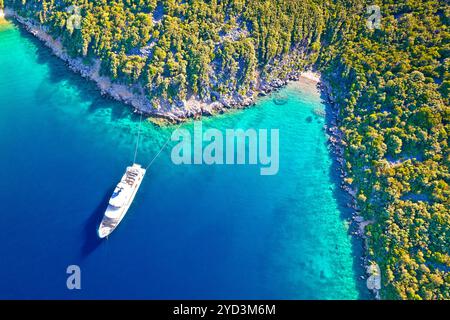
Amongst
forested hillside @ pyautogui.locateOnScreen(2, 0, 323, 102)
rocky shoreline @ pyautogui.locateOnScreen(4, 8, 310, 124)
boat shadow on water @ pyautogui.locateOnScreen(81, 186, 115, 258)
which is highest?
forested hillside @ pyautogui.locateOnScreen(2, 0, 323, 102)

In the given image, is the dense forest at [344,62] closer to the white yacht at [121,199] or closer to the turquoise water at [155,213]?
the turquoise water at [155,213]

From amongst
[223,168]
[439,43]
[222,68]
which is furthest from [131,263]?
[439,43]

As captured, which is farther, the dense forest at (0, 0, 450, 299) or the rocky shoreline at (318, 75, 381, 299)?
the dense forest at (0, 0, 450, 299)

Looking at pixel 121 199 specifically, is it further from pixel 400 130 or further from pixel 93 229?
pixel 400 130

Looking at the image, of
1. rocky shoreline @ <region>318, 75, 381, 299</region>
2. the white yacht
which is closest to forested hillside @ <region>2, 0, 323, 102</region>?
rocky shoreline @ <region>318, 75, 381, 299</region>

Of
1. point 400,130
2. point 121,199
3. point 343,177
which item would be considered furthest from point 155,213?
point 400,130

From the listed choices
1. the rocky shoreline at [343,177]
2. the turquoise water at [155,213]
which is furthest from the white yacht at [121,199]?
the rocky shoreline at [343,177]

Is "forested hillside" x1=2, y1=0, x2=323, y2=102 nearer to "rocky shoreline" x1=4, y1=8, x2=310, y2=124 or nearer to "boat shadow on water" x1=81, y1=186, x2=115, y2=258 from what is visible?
"rocky shoreline" x1=4, y1=8, x2=310, y2=124
